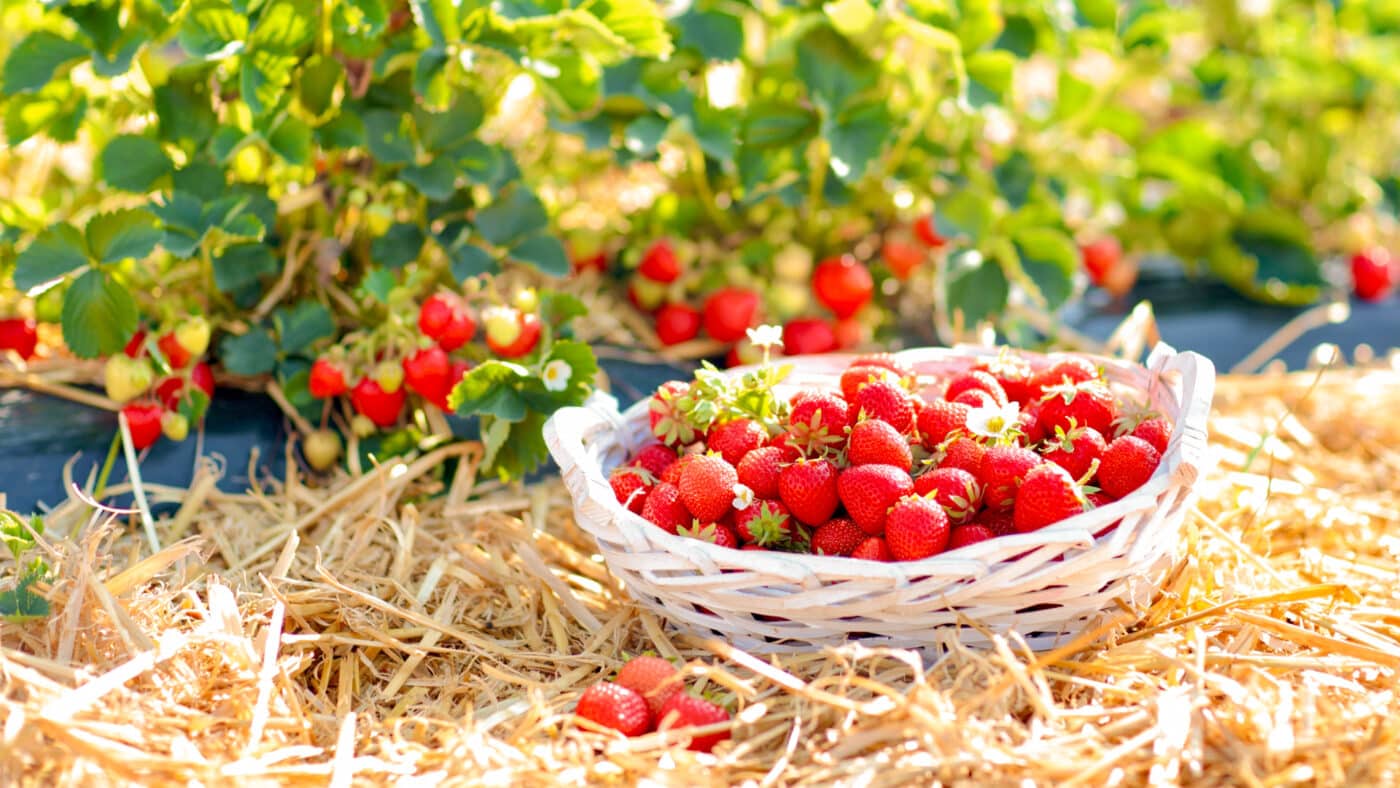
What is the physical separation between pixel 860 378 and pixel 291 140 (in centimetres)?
102

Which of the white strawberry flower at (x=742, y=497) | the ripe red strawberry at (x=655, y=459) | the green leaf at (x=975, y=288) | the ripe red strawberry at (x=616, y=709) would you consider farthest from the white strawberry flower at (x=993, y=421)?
the green leaf at (x=975, y=288)

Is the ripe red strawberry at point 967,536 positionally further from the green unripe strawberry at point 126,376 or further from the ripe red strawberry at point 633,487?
the green unripe strawberry at point 126,376

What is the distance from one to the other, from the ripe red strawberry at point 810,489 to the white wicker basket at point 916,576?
119mm

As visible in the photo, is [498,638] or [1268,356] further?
[1268,356]

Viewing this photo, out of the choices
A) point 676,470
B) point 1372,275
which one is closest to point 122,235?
point 676,470

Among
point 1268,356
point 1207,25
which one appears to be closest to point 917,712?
point 1268,356

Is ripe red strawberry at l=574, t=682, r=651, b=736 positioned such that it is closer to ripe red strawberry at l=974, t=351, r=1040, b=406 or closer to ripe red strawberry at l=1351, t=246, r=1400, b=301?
ripe red strawberry at l=974, t=351, r=1040, b=406

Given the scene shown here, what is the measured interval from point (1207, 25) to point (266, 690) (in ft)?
9.51

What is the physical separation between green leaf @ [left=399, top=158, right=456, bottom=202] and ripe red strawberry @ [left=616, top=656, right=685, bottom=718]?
0.97 meters

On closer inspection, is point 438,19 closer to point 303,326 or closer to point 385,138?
point 385,138

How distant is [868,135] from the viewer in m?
2.31

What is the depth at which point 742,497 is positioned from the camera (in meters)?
1.56

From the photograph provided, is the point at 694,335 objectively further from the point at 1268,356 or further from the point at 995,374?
the point at 1268,356

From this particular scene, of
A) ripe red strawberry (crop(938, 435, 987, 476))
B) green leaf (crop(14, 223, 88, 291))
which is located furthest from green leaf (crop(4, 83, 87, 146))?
ripe red strawberry (crop(938, 435, 987, 476))
